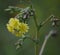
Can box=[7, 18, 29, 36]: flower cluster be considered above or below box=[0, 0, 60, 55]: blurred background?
above

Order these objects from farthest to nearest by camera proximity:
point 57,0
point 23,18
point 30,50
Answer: point 57,0, point 30,50, point 23,18

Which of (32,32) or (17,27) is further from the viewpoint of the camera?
(32,32)

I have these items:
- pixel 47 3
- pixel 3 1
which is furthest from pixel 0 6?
pixel 47 3

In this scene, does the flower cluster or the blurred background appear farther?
the blurred background

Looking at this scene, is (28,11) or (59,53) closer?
(28,11)

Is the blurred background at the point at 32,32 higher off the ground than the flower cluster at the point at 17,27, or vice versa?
the flower cluster at the point at 17,27

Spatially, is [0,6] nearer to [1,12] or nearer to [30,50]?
[1,12]

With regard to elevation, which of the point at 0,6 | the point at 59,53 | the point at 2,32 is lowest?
the point at 59,53

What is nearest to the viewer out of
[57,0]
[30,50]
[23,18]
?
[23,18]

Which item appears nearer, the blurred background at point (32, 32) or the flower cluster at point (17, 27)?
the flower cluster at point (17, 27)

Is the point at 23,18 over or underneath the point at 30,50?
over

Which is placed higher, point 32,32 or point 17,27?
point 17,27
